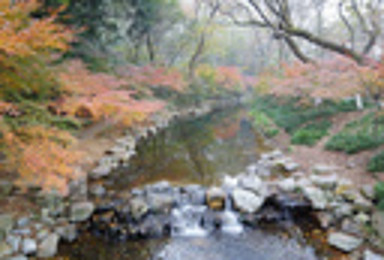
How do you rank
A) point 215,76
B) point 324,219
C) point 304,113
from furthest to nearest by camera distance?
1. point 215,76
2. point 304,113
3. point 324,219

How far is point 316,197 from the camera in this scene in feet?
16.5

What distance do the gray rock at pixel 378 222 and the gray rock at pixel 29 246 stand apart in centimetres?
541

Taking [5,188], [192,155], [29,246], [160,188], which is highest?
[192,155]

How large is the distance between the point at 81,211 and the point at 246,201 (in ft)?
10.5

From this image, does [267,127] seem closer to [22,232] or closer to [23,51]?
[22,232]

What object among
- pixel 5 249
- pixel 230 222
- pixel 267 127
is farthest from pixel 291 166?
pixel 5 249

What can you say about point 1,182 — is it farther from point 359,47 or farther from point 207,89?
point 359,47

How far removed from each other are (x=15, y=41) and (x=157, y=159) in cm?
591

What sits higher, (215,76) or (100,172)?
(215,76)

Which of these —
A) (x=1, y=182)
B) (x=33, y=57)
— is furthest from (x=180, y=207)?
(x=33, y=57)

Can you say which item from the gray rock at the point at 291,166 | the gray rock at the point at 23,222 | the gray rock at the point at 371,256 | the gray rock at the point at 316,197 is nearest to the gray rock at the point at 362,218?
the gray rock at the point at 316,197

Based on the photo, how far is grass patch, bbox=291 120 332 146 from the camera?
8.49 metres

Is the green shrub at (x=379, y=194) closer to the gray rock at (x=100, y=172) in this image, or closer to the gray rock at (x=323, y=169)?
the gray rock at (x=323, y=169)

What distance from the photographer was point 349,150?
671 cm
